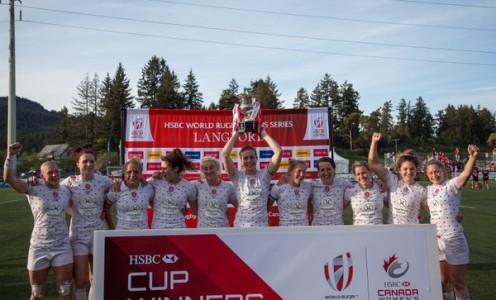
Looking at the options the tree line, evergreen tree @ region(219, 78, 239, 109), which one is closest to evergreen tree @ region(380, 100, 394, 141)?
the tree line

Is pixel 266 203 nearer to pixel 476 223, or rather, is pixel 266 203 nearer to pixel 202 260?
pixel 202 260

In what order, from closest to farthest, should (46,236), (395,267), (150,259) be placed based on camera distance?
(150,259)
(395,267)
(46,236)

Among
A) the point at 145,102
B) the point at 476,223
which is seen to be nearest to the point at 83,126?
the point at 145,102

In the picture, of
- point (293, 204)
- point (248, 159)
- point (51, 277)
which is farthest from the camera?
point (51, 277)

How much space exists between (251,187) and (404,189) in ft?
5.19

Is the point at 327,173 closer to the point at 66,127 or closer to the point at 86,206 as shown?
the point at 86,206

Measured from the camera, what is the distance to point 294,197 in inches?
186

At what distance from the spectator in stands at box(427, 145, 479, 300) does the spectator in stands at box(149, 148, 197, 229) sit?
2528 millimetres

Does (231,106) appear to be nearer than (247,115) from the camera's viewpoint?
No

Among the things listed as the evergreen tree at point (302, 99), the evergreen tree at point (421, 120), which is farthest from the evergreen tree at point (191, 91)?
the evergreen tree at point (421, 120)

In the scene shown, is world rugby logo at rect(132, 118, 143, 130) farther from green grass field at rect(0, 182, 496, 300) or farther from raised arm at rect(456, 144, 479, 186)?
raised arm at rect(456, 144, 479, 186)

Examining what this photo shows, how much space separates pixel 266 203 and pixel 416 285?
6.29 ft

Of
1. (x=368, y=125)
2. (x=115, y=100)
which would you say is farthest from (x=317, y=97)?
(x=115, y=100)

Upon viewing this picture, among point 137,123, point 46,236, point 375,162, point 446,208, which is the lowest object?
point 46,236
